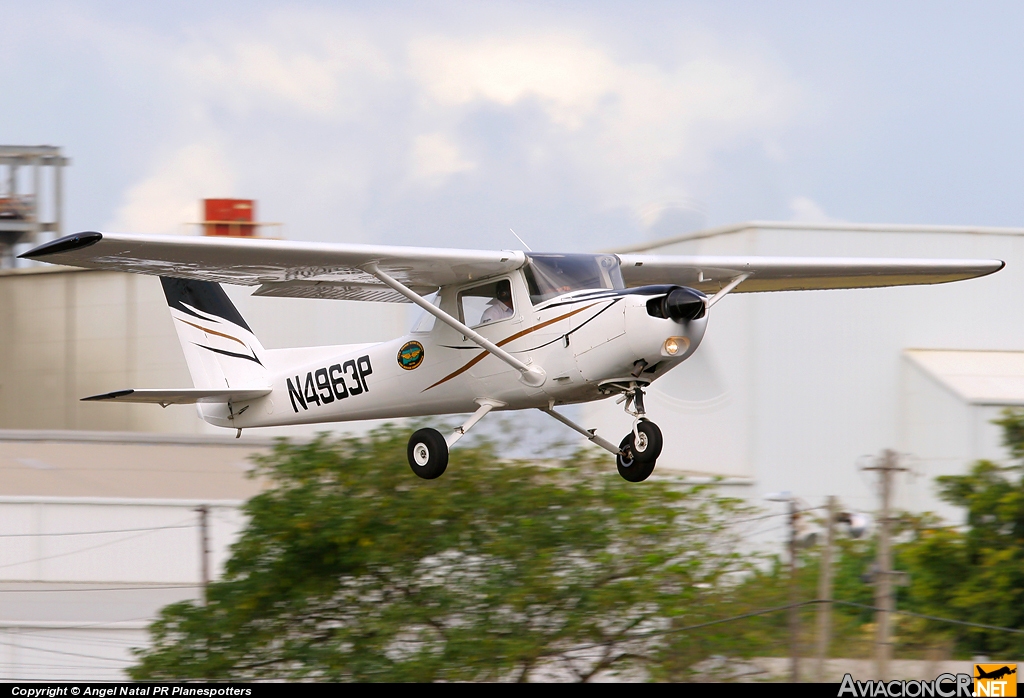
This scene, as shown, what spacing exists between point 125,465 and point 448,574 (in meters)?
12.9

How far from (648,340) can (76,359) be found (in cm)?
2466

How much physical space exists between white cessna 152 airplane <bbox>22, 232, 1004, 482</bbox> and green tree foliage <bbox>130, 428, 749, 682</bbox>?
124 inches

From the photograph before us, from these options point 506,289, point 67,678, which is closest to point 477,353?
point 506,289

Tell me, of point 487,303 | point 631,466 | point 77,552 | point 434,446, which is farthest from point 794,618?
point 77,552

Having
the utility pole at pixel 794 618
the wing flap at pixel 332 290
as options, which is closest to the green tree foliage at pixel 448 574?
the utility pole at pixel 794 618

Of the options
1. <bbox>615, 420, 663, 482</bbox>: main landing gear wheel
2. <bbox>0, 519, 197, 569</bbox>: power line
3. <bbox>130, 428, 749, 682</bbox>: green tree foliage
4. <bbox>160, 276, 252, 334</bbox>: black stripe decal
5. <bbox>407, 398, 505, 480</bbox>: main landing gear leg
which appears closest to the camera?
<bbox>615, 420, 663, 482</bbox>: main landing gear wheel

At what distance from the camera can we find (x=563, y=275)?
1080cm

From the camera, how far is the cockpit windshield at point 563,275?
10.7m

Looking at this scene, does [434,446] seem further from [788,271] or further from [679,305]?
[788,271]

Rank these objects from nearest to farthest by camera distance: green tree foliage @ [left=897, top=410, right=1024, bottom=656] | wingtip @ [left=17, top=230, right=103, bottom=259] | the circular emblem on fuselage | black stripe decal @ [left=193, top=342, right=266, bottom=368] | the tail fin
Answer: wingtip @ [left=17, top=230, right=103, bottom=259]
the circular emblem on fuselage
black stripe decal @ [left=193, top=342, right=266, bottom=368]
the tail fin
green tree foliage @ [left=897, top=410, right=1024, bottom=656]

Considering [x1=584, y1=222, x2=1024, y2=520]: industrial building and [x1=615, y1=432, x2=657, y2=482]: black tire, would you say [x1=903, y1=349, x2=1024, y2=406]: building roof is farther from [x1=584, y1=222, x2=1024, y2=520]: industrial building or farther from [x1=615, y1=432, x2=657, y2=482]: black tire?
[x1=615, y1=432, x2=657, y2=482]: black tire

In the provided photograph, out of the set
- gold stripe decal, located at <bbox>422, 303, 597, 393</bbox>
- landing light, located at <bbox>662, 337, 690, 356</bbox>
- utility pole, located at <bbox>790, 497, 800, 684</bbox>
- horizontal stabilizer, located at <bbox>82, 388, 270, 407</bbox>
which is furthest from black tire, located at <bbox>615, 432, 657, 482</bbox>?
horizontal stabilizer, located at <bbox>82, 388, 270, 407</bbox>

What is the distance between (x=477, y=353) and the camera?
1123 centimetres

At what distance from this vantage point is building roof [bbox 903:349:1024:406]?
2303 centimetres
